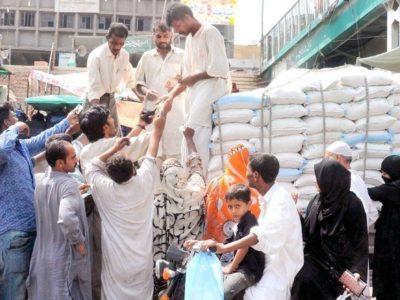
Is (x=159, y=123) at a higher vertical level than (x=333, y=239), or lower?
higher

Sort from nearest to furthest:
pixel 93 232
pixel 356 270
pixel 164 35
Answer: pixel 356 270 < pixel 93 232 < pixel 164 35

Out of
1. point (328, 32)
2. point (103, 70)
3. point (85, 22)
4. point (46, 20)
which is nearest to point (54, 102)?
point (328, 32)

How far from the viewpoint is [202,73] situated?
4.50 metres

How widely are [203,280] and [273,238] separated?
0.45 metres

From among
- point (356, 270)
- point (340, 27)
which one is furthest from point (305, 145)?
point (340, 27)

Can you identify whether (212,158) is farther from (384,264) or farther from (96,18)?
(96,18)

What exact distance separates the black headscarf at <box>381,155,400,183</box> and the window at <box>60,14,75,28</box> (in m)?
43.6

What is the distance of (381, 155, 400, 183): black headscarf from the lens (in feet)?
13.3

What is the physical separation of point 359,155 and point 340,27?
346 inches

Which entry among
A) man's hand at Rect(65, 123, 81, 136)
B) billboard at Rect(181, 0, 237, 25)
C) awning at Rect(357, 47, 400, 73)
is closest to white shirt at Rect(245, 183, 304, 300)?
man's hand at Rect(65, 123, 81, 136)

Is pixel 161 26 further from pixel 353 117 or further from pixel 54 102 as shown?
pixel 54 102

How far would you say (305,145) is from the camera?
4457 millimetres

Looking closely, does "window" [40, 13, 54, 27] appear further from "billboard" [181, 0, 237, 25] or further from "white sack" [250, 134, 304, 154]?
"white sack" [250, 134, 304, 154]

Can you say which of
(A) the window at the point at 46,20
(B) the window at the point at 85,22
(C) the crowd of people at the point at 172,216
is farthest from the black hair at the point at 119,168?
(A) the window at the point at 46,20
